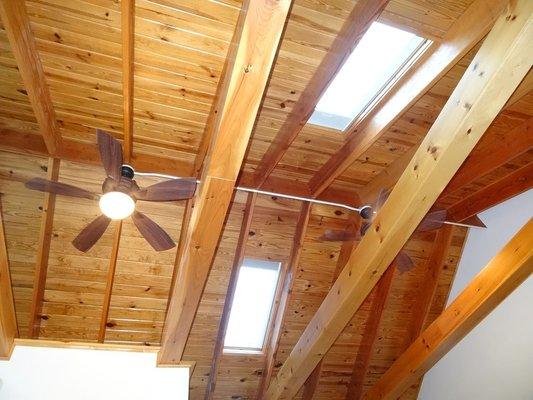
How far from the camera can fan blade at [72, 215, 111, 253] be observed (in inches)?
103

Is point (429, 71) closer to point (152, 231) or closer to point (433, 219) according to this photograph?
point (433, 219)

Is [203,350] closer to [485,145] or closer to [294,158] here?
[294,158]

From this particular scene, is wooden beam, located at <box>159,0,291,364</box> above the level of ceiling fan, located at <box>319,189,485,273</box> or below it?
below

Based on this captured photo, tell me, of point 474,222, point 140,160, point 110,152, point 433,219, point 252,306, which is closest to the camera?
point 110,152

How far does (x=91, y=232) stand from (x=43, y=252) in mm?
1211

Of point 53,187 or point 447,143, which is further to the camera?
point 53,187

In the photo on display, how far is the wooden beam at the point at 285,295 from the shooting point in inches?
154

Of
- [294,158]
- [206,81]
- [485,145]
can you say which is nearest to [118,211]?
[206,81]

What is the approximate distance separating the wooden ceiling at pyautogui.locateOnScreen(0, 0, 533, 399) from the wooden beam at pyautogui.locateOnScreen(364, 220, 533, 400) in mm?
843

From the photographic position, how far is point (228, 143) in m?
1.78

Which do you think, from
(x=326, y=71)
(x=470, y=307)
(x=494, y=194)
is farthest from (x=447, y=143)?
(x=494, y=194)

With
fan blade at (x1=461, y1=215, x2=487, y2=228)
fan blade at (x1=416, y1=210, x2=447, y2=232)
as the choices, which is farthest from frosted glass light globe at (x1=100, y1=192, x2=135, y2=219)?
fan blade at (x1=461, y1=215, x2=487, y2=228)

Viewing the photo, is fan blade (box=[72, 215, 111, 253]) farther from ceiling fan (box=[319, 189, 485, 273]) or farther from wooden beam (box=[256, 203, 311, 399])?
wooden beam (box=[256, 203, 311, 399])

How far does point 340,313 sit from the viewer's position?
266 cm
